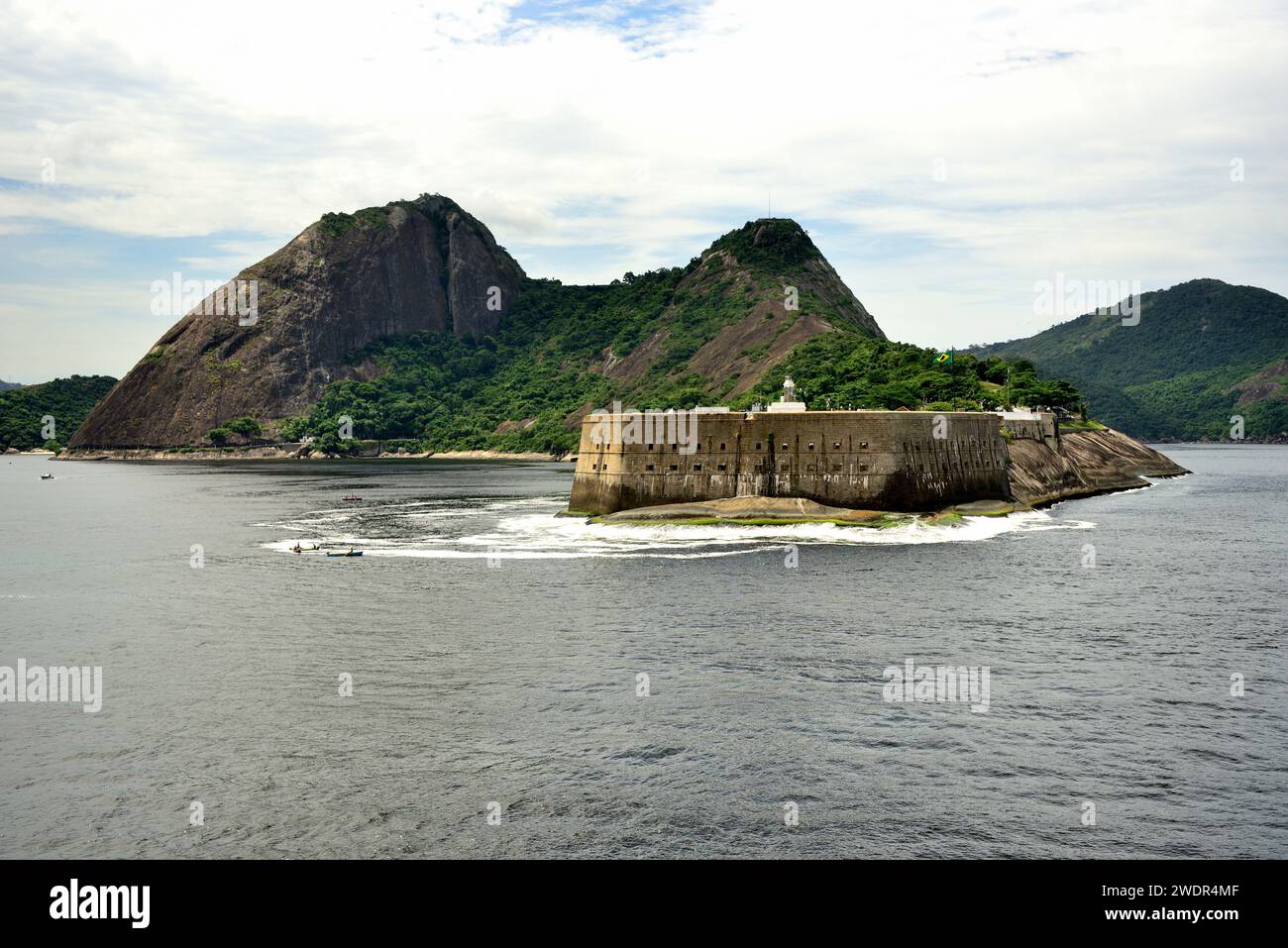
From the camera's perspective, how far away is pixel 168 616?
194ft

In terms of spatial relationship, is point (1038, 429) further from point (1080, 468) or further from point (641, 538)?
point (641, 538)

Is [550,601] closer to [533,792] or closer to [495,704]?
[495,704]

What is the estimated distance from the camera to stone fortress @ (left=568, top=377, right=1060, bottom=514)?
3691 inches

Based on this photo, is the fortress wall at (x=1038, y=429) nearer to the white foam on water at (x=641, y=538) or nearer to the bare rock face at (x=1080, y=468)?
the bare rock face at (x=1080, y=468)

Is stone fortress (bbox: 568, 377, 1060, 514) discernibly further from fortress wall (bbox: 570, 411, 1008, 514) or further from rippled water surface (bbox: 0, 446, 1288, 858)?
rippled water surface (bbox: 0, 446, 1288, 858)

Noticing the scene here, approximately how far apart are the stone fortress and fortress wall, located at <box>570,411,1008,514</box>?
93 millimetres

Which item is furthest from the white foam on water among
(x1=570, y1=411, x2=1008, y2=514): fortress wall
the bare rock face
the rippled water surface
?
the bare rock face

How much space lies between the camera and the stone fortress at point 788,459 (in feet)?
308

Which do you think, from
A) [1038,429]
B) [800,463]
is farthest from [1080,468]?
[800,463]

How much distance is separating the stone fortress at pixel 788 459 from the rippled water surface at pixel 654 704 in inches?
459

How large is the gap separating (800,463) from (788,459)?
1163mm
